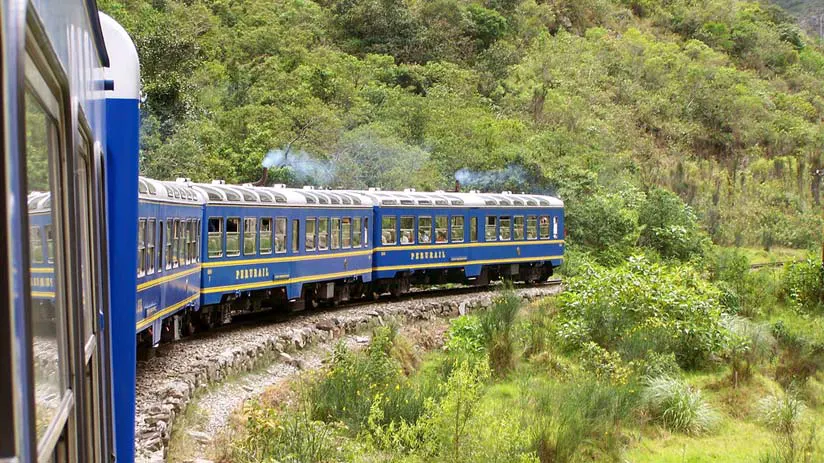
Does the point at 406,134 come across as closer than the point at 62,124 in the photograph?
No

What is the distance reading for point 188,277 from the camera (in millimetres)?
12555

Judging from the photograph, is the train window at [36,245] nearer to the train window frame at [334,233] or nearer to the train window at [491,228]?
the train window frame at [334,233]

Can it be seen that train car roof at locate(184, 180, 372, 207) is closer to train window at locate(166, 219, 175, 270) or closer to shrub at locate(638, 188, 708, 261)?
train window at locate(166, 219, 175, 270)

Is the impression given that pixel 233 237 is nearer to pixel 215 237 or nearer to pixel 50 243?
pixel 215 237

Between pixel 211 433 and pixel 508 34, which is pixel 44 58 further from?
pixel 508 34

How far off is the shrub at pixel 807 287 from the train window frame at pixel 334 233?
9513 millimetres

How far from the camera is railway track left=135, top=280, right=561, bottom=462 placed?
8391mm

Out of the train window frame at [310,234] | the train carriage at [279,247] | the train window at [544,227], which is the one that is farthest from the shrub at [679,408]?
the train window at [544,227]

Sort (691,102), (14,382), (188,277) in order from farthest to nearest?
(691,102) < (188,277) < (14,382)

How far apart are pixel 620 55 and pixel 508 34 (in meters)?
6.33

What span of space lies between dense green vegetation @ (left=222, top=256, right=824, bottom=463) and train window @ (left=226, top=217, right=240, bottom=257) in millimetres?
2625

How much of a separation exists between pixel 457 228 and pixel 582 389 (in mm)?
9966

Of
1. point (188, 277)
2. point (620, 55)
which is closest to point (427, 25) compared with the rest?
point (620, 55)

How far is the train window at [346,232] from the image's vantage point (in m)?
17.6
